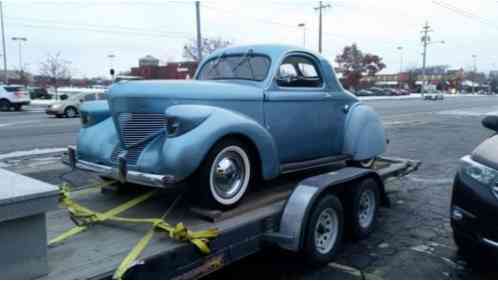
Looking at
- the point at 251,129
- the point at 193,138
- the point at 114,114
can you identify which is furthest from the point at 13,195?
the point at 251,129

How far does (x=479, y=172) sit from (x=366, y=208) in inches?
51.6

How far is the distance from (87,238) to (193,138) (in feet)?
3.63

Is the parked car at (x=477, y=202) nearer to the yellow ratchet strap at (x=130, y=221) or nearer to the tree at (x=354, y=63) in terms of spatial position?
the yellow ratchet strap at (x=130, y=221)

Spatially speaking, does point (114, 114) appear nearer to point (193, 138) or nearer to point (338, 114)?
point (193, 138)

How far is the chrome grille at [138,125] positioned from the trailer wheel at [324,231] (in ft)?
5.24

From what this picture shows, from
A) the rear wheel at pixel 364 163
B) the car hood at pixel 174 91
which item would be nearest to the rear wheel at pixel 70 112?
the rear wheel at pixel 364 163

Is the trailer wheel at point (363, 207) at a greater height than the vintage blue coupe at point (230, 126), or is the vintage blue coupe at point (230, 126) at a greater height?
the vintage blue coupe at point (230, 126)

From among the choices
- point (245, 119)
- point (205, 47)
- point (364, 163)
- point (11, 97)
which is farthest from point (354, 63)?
point (245, 119)

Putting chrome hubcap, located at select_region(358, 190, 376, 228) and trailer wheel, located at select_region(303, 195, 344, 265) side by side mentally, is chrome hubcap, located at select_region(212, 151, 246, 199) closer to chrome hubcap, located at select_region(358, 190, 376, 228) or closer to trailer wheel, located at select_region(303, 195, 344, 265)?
trailer wheel, located at select_region(303, 195, 344, 265)

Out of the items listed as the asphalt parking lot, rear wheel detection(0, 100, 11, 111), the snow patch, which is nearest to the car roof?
the asphalt parking lot

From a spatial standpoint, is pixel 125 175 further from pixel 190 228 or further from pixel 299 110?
pixel 299 110

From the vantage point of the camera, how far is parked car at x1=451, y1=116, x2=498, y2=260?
3.73 m

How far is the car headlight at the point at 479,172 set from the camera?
12.5 ft

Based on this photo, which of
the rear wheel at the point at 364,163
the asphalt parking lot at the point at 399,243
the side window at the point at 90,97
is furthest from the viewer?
the side window at the point at 90,97
